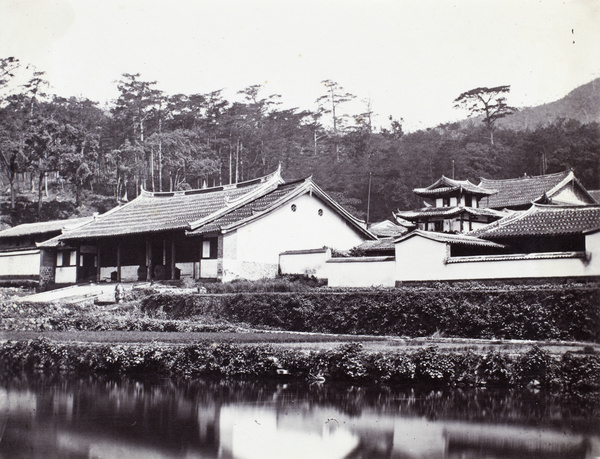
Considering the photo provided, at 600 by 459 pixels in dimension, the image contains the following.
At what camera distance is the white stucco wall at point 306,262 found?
2869 centimetres

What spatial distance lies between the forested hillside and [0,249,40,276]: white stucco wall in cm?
839

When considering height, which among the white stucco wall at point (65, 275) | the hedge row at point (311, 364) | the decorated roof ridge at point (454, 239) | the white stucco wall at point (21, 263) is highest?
the decorated roof ridge at point (454, 239)

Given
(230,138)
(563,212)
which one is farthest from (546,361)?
(230,138)

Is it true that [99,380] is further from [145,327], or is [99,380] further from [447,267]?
[447,267]

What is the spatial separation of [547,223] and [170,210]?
17574mm

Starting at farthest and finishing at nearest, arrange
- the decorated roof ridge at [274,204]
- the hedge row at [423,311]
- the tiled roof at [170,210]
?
the tiled roof at [170,210] < the decorated roof ridge at [274,204] < the hedge row at [423,311]

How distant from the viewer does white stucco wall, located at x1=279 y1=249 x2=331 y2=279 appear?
28.7 meters

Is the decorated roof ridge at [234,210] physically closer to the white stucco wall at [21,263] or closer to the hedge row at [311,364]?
the white stucco wall at [21,263]

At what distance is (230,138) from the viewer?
5325 centimetres

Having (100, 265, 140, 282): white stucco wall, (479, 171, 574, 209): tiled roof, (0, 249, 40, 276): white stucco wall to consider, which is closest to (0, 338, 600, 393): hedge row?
(100, 265, 140, 282): white stucco wall

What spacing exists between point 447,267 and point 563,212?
188 inches

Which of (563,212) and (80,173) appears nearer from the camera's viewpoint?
(563,212)

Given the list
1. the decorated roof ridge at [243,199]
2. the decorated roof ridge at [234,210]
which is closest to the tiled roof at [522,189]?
the decorated roof ridge at [234,210]

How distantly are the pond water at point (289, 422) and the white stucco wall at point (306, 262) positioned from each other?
49.4 feet
